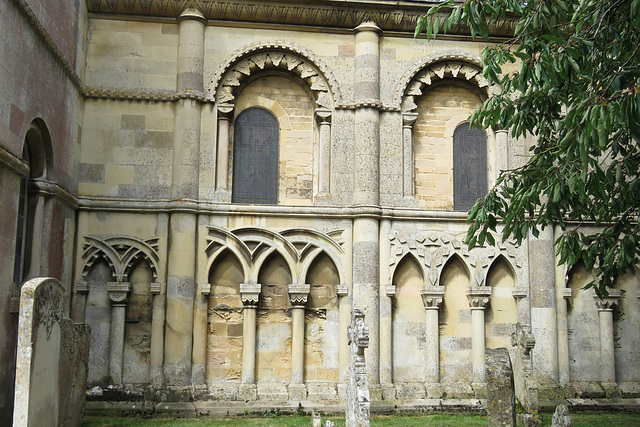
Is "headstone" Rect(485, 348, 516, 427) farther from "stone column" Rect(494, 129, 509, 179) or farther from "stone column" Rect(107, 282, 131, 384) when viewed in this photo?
"stone column" Rect(107, 282, 131, 384)

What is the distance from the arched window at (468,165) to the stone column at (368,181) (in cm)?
195

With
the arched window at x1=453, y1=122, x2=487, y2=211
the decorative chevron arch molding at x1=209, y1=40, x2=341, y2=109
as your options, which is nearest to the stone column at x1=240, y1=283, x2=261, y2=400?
the decorative chevron arch molding at x1=209, y1=40, x2=341, y2=109

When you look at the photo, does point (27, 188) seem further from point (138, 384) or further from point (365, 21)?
point (365, 21)

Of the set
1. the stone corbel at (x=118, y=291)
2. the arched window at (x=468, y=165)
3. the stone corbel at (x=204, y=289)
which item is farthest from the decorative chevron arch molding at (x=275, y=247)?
the arched window at (x=468, y=165)

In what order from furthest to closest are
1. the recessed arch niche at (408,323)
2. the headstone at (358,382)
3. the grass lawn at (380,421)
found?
1. the recessed arch niche at (408,323)
2. the grass lawn at (380,421)
3. the headstone at (358,382)

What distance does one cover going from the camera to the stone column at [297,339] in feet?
40.3

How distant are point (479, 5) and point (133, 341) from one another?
8.79 metres

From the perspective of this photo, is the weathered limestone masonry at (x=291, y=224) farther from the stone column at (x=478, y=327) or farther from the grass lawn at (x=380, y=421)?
the grass lawn at (x=380, y=421)

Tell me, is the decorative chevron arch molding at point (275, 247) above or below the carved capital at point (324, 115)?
below

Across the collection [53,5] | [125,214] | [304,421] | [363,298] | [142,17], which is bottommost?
[304,421]

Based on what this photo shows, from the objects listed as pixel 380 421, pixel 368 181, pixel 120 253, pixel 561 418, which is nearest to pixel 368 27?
pixel 368 181

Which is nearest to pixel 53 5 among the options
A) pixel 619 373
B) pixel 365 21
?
pixel 365 21

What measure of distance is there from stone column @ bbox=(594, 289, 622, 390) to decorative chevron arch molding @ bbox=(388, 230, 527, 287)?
1.76 m

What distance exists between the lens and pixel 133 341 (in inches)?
484
